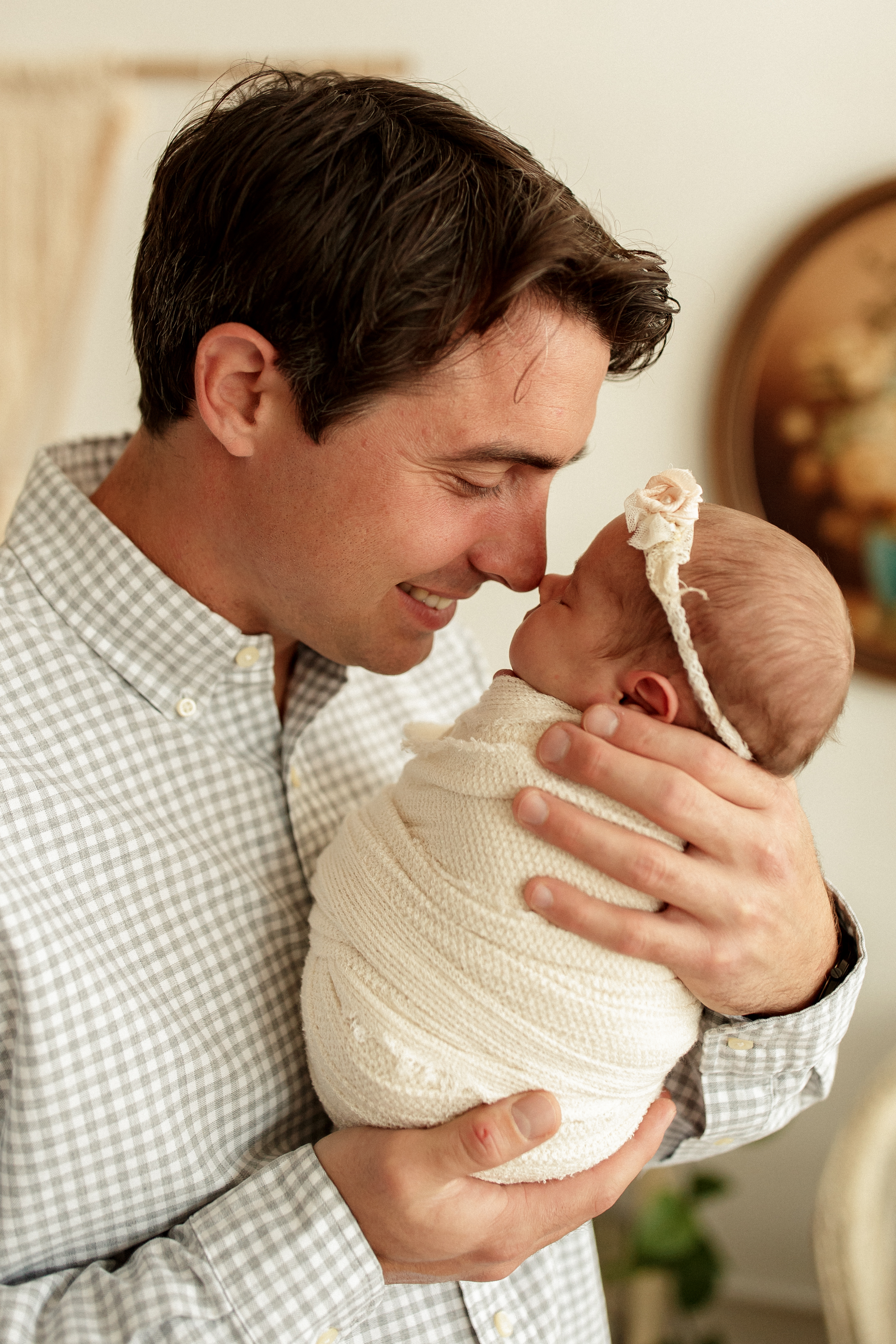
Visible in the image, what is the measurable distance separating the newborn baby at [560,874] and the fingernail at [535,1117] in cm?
3

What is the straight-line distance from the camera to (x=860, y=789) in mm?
2268

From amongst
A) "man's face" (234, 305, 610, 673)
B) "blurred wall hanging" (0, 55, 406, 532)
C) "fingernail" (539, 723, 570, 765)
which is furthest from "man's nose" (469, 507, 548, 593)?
"blurred wall hanging" (0, 55, 406, 532)

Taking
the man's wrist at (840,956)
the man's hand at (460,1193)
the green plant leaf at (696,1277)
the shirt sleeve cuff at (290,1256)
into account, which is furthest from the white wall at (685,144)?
the shirt sleeve cuff at (290,1256)

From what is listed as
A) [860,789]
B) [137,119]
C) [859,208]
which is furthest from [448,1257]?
[137,119]

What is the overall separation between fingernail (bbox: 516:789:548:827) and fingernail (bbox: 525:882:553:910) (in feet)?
0.19

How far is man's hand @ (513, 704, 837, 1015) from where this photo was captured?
95 centimetres

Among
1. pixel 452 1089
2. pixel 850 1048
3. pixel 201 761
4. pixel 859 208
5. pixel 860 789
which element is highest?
pixel 859 208

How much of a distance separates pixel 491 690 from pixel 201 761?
0.35 m

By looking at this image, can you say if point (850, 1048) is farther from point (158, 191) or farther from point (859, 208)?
point (158, 191)

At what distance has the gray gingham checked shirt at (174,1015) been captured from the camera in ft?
3.04

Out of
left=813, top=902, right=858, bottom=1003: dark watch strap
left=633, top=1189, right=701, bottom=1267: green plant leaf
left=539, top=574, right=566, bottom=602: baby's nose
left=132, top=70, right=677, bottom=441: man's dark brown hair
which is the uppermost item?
left=132, top=70, right=677, bottom=441: man's dark brown hair

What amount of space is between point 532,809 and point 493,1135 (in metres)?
0.30

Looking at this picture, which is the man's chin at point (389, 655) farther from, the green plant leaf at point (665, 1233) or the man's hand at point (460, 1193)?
the green plant leaf at point (665, 1233)

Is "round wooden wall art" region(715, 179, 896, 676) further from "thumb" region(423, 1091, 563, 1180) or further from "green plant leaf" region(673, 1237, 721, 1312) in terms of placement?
"thumb" region(423, 1091, 563, 1180)
